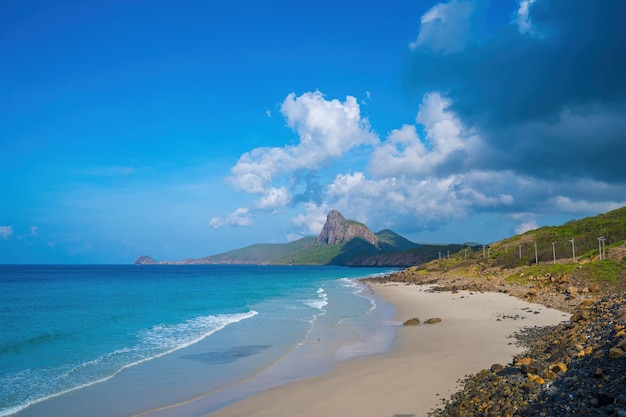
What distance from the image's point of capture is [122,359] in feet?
73.4

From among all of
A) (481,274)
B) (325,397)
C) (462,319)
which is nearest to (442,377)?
(325,397)

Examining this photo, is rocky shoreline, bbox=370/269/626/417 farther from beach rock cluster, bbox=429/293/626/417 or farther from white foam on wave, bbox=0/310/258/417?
white foam on wave, bbox=0/310/258/417

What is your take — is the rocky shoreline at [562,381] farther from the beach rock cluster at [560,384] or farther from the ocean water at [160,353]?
the ocean water at [160,353]

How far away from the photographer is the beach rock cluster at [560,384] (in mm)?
9426

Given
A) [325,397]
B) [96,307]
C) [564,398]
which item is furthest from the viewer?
[96,307]

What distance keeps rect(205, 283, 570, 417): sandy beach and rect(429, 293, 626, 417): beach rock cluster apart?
140 cm

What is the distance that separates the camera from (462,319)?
105 ft

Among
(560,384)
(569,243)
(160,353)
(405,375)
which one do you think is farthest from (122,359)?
(569,243)

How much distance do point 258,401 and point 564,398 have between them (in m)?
9.51

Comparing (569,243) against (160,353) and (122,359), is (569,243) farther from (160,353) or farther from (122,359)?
(122,359)

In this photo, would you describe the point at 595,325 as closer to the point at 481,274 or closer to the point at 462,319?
the point at 462,319

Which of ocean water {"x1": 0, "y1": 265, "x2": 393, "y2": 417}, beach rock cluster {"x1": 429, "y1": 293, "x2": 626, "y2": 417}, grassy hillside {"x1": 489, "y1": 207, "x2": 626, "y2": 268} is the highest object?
grassy hillside {"x1": 489, "y1": 207, "x2": 626, "y2": 268}

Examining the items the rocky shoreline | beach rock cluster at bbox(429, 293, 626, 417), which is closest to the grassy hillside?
the rocky shoreline

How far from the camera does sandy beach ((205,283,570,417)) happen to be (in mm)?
13461
